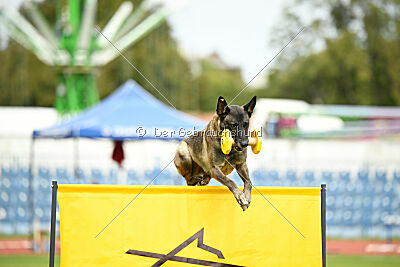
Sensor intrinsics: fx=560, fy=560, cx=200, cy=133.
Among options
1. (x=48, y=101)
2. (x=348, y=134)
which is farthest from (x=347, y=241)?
(x=48, y=101)

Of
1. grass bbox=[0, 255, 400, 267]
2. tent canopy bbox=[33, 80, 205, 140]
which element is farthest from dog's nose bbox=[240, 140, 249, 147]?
grass bbox=[0, 255, 400, 267]

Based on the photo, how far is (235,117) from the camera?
503 cm

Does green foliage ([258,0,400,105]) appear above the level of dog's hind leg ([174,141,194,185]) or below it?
above

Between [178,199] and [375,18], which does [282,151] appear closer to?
[178,199]

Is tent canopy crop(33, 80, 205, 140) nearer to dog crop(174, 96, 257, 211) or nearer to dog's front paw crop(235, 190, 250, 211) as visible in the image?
dog crop(174, 96, 257, 211)

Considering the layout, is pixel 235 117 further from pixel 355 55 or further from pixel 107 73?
pixel 355 55

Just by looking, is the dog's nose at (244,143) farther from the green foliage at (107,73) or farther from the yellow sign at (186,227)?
the green foliage at (107,73)

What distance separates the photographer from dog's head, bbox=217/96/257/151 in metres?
4.98

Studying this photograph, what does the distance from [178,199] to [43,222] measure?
34.7 ft

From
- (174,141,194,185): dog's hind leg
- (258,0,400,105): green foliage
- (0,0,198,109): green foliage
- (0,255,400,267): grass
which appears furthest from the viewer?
(258,0,400,105): green foliage

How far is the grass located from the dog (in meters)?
5.72

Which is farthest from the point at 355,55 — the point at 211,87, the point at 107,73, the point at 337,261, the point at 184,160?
the point at 184,160

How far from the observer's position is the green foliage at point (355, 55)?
46531mm

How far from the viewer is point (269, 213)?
520 centimetres
